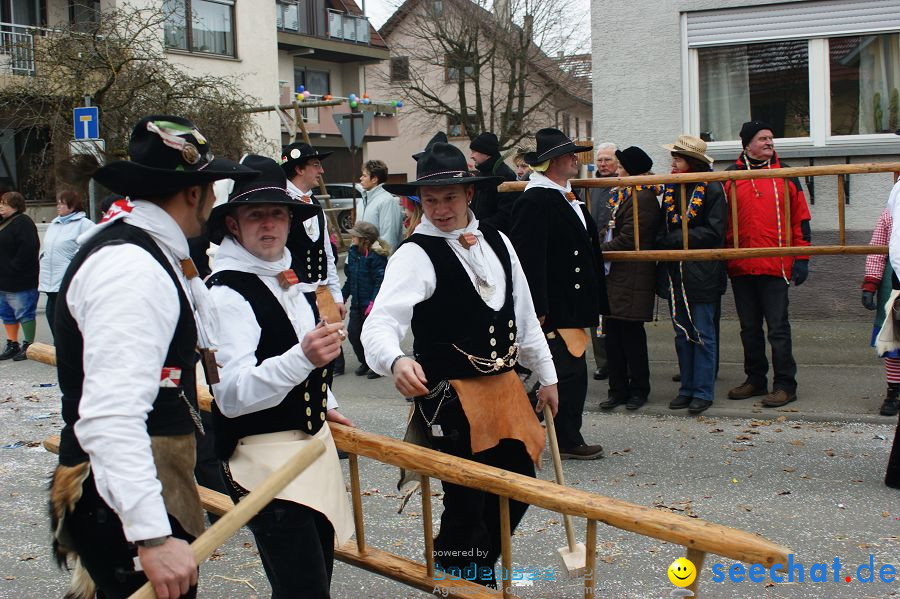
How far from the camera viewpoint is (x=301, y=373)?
2861mm

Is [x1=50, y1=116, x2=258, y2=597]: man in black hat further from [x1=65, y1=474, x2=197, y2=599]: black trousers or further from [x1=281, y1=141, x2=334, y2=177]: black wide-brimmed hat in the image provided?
[x1=281, y1=141, x2=334, y2=177]: black wide-brimmed hat

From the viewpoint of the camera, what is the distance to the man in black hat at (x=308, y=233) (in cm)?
640

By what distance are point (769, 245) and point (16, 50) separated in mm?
20679

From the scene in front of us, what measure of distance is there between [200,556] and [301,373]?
2.45 ft

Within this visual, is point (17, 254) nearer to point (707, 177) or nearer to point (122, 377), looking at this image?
point (707, 177)

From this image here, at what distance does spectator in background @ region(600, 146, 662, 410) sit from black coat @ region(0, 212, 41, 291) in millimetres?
6847

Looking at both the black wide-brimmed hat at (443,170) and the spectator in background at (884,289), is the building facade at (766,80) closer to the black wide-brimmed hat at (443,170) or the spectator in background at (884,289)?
the spectator in background at (884,289)

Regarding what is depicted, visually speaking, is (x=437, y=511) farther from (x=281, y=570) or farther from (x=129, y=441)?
(x=129, y=441)

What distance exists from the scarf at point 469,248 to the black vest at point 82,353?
4.76ft

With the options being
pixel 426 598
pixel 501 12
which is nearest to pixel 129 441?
pixel 426 598

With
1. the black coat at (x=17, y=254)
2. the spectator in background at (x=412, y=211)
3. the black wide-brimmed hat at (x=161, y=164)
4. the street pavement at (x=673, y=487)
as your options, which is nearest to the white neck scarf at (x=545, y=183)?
the spectator in background at (x=412, y=211)

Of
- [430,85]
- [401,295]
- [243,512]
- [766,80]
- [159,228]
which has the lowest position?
[243,512]

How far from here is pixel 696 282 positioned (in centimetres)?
728

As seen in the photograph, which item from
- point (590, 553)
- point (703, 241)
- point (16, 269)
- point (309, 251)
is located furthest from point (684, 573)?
point (16, 269)
